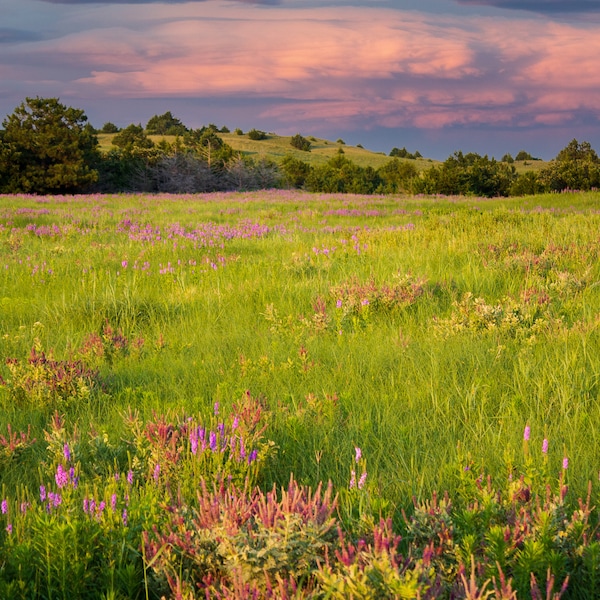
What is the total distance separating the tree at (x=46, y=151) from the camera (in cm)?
4353

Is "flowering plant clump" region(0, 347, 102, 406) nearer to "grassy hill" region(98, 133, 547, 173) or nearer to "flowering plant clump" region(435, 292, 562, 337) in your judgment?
"flowering plant clump" region(435, 292, 562, 337)

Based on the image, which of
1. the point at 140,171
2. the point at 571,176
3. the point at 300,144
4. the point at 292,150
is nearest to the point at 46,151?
the point at 140,171

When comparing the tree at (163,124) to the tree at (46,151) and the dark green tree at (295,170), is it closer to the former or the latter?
the dark green tree at (295,170)

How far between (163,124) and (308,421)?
110 metres

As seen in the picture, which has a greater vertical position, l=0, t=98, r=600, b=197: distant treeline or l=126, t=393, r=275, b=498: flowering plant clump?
l=0, t=98, r=600, b=197: distant treeline

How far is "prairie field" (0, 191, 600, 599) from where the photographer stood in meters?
2.07

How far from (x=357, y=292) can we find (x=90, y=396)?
3.06 metres

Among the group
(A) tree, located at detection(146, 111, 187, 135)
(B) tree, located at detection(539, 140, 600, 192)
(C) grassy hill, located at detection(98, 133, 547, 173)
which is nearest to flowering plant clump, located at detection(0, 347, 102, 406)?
(B) tree, located at detection(539, 140, 600, 192)

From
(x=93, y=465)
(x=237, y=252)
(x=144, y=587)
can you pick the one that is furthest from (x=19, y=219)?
(x=144, y=587)

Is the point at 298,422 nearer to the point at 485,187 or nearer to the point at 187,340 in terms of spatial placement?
the point at 187,340

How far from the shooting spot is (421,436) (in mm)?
3332

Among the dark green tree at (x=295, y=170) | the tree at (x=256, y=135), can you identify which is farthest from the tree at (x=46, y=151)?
the tree at (x=256, y=135)

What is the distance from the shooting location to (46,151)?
44750mm

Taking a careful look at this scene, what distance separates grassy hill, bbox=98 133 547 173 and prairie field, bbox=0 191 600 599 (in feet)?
248
